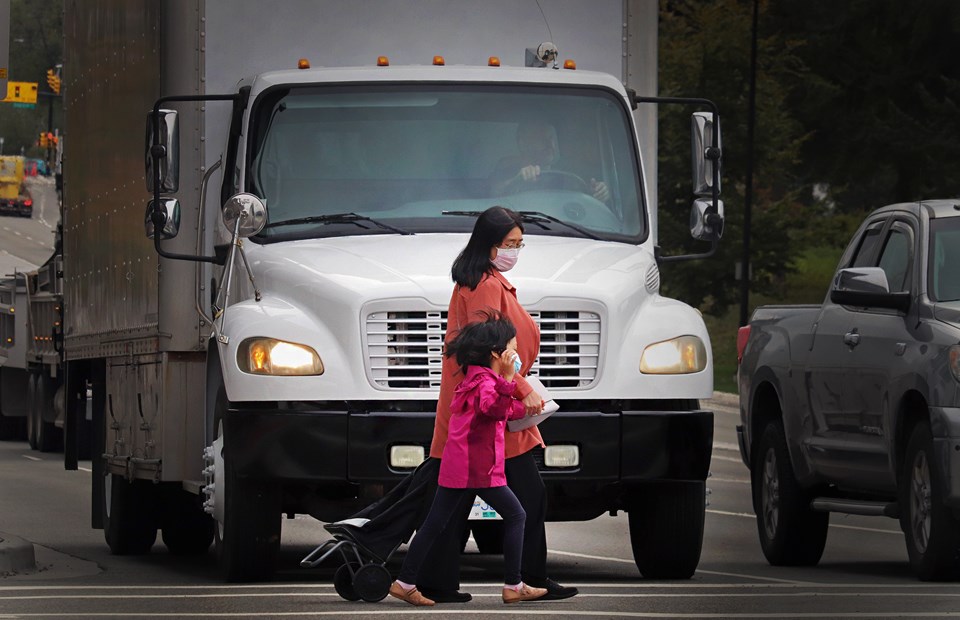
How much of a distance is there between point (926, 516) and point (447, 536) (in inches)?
124

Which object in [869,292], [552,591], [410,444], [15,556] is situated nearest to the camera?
[552,591]

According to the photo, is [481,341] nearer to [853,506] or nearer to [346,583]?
[346,583]

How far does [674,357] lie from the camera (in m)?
11.4

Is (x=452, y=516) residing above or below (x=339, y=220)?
below

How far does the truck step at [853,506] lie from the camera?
13125 mm

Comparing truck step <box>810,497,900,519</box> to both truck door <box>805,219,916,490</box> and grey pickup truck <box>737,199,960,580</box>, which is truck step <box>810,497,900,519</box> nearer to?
grey pickup truck <box>737,199,960,580</box>

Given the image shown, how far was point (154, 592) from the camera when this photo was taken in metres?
11.6

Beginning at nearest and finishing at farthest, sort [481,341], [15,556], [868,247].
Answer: [481,341]
[15,556]
[868,247]

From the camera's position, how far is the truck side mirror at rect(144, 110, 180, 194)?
12.0 metres

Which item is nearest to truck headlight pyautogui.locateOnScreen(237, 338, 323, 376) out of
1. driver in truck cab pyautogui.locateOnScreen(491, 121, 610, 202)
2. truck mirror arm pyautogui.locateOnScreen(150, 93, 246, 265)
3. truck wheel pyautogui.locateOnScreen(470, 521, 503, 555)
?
truck mirror arm pyautogui.locateOnScreen(150, 93, 246, 265)

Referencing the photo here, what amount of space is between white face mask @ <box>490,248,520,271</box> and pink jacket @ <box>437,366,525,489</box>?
568 mm

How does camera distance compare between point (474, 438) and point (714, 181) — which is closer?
point (474, 438)

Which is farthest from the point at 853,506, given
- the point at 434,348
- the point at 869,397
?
the point at 434,348

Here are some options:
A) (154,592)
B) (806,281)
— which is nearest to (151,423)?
(154,592)
